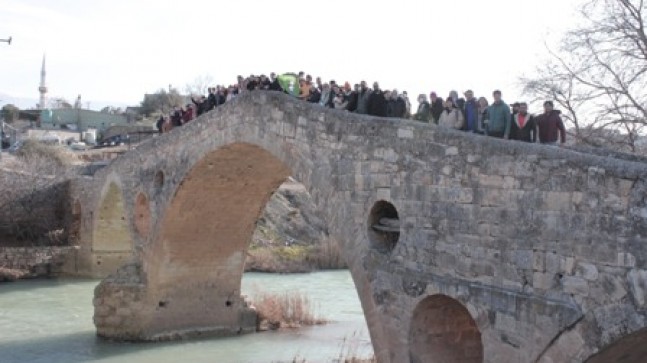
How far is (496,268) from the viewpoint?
24.3ft

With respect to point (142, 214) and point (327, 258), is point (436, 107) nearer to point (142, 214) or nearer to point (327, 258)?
point (142, 214)

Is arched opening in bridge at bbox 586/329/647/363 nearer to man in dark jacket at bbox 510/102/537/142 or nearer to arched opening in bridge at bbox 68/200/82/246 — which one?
man in dark jacket at bbox 510/102/537/142

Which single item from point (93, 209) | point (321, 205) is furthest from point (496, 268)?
point (93, 209)

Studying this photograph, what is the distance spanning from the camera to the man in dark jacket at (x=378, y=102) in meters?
10.3

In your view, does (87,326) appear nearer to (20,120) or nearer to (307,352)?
(307,352)

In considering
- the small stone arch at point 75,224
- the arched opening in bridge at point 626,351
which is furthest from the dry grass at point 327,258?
the arched opening in bridge at point 626,351

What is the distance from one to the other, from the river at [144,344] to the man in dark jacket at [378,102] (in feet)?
15.1

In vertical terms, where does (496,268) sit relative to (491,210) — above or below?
below

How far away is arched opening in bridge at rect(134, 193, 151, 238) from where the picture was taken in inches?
698

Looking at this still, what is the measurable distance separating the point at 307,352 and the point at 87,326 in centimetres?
588

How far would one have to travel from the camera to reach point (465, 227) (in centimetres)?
787

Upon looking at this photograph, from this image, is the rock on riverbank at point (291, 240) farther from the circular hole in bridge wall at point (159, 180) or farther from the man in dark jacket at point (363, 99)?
the man in dark jacket at point (363, 99)

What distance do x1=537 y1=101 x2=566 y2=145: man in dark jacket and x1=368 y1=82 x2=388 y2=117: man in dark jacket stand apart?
233cm

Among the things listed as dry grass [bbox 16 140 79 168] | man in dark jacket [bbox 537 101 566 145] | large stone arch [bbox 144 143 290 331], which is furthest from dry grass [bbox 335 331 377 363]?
dry grass [bbox 16 140 79 168]
